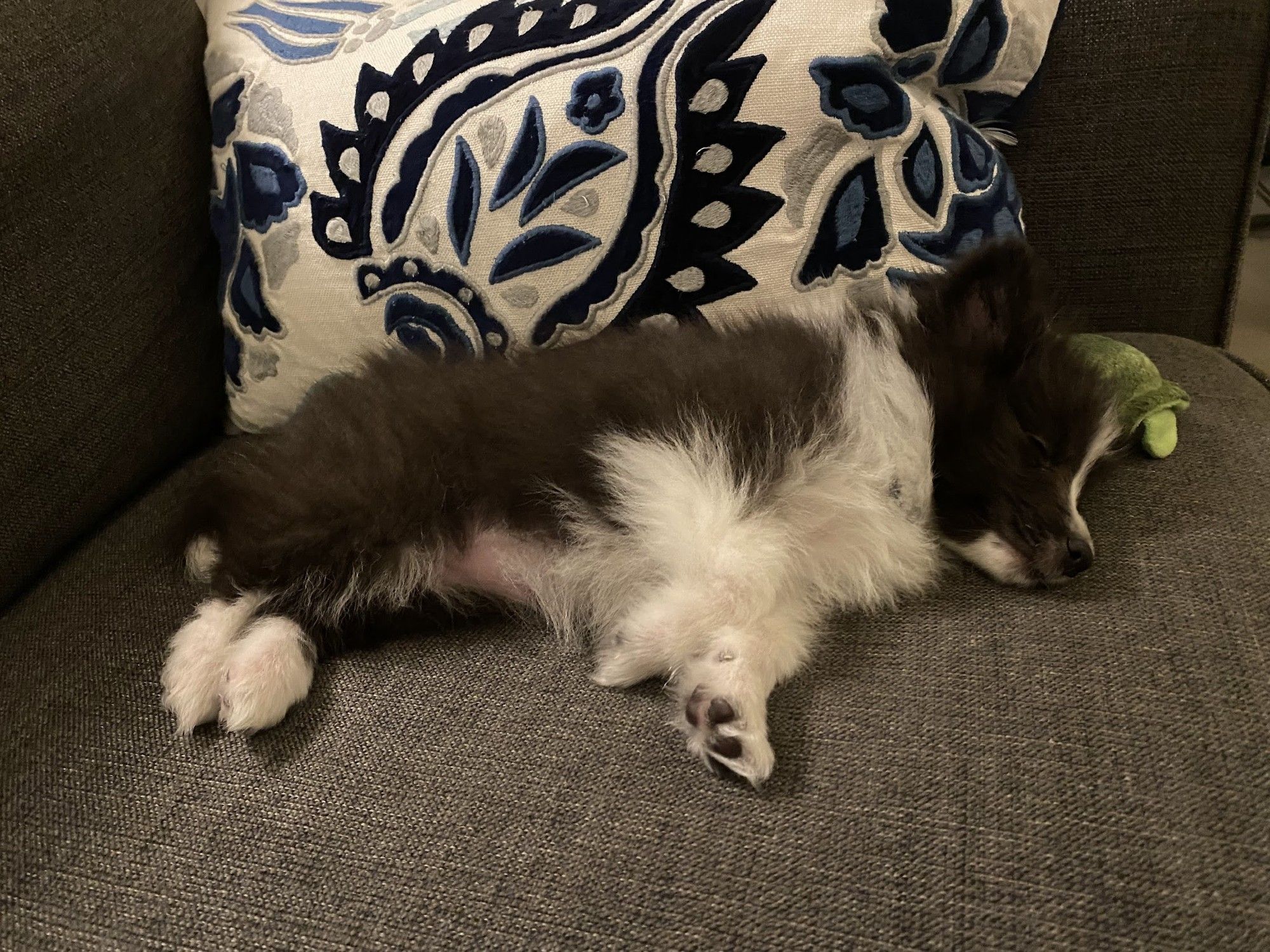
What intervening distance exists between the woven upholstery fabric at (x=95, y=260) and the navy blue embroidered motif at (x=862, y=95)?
1450mm

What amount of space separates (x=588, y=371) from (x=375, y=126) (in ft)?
2.35

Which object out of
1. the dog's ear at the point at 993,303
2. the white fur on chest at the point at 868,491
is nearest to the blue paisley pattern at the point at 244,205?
the white fur on chest at the point at 868,491

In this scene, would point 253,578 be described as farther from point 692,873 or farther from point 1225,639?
point 1225,639

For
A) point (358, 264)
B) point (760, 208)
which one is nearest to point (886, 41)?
point (760, 208)

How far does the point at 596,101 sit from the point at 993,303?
35.0 inches

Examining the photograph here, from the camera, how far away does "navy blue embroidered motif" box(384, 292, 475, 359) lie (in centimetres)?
196

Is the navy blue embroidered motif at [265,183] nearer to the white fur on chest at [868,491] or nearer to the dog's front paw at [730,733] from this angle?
Answer: the white fur on chest at [868,491]

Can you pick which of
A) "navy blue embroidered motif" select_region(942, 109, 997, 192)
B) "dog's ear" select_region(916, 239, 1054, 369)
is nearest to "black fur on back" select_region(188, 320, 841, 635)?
"dog's ear" select_region(916, 239, 1054, 369)

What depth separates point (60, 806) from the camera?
134 cm

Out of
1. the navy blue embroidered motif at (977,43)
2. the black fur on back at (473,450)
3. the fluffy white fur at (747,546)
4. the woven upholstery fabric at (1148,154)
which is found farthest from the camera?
the woven upholstery fabric at (1148,154)

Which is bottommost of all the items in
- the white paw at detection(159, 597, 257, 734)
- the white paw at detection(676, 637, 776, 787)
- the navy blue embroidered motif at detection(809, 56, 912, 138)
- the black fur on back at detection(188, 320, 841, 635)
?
the white paw at detection(676, 637, 776, 787)

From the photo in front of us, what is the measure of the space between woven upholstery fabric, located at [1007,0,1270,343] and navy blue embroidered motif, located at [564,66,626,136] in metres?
0.98

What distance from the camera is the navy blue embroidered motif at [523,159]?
180 centimetres

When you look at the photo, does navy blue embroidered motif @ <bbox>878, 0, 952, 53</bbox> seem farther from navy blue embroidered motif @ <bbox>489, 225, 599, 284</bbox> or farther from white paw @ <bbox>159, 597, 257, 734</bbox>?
white paw @ <bbox>159, 597, 257, 734</bbox>
